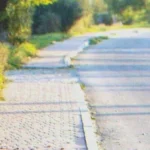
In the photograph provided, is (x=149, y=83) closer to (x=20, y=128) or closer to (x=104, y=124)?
(x=104, y=124)

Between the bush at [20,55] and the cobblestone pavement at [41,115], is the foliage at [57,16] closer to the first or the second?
the bush at [20,55]

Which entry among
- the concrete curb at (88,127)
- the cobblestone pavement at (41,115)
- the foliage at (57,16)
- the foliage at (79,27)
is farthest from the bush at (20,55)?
the foliage at (79,27)

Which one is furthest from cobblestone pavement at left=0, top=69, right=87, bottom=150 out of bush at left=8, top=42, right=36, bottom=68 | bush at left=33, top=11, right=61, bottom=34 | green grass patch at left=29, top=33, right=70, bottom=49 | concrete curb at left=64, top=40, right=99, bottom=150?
bush at left=33, top=11, right=61, bottom=34

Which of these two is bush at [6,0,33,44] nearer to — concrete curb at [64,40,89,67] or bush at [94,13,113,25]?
concrete curb at [64,40,89,67]

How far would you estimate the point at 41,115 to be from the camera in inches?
→ 416

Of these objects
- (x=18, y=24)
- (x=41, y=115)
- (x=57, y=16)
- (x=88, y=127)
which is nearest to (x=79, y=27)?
(x=57, y=16)

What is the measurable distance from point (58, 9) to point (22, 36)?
17.2m

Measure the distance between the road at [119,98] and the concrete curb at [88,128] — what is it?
17cm

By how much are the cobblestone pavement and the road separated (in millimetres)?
463

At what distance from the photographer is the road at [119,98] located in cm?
910

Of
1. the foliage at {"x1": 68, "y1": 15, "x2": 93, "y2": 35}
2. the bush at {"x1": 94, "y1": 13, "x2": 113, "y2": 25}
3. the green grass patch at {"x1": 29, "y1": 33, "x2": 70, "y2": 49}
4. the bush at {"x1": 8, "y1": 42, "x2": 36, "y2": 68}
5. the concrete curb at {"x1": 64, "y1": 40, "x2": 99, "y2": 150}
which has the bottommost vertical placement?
the bush at {"x1": 94, "y1": 13, "x2": 113, "y2": 25}

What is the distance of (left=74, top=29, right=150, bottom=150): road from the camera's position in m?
9.10

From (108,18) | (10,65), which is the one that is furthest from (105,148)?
(108,18)

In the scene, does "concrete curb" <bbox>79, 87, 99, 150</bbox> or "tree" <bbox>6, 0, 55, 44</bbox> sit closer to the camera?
"concrete curb" <bbox>79, 87, 99, 150</bbox>
